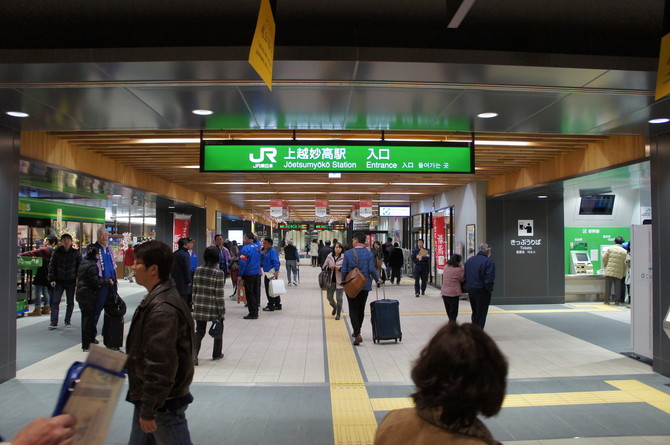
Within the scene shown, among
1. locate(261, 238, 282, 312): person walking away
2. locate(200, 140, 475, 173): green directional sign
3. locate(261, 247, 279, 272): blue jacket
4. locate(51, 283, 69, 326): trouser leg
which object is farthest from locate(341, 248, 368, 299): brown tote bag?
locate(51, 283, 69, 326): trouser leg

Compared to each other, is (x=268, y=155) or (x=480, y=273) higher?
(x=268, y=155)

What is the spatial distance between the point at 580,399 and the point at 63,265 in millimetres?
8674

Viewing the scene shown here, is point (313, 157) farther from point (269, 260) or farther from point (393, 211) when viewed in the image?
point (393, 211)

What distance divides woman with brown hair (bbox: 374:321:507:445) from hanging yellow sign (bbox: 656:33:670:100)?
312 cm

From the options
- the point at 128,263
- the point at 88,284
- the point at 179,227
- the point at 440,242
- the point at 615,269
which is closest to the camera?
the point at 88,284

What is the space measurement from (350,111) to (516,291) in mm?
9159

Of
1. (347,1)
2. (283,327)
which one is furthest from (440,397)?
(283,327)

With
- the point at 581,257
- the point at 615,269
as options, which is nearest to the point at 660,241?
the point at 615,269

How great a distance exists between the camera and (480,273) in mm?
7242

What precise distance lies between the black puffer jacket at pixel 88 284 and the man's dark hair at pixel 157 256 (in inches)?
188

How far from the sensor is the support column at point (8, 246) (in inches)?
206

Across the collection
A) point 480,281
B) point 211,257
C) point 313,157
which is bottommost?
point 480,281

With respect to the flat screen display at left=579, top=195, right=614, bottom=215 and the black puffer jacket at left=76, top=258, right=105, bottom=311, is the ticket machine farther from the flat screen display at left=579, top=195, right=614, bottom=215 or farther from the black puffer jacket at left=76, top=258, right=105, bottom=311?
the black puffer jacket at left=76, top=258, right=105, bottom=311

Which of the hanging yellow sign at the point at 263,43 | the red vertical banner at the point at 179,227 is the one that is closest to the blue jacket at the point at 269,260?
the red vertical banner at the point at 179,227
